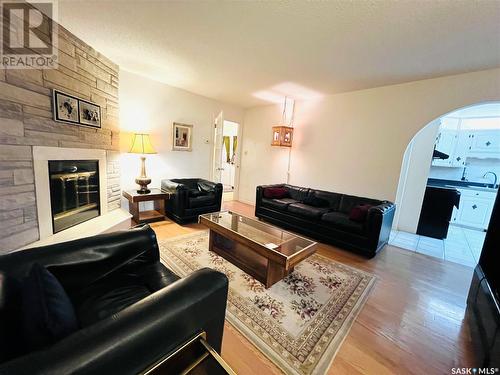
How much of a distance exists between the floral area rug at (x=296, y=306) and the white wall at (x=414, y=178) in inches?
93.0

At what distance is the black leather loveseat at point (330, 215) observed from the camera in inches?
108

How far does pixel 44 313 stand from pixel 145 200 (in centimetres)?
292

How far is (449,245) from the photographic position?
11.3 feet

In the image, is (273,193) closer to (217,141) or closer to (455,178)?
(217,141)

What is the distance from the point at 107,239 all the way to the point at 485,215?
255 inches

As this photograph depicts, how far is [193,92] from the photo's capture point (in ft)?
14.4

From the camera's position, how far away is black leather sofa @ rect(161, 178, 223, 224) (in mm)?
3482

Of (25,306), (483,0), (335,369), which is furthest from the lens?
(483,0)

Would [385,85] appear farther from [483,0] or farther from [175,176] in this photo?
[175,176]

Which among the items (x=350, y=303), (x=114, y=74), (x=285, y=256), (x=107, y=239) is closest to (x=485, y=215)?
(x=350, y=303)

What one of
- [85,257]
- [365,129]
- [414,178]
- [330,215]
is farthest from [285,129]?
[85,257]

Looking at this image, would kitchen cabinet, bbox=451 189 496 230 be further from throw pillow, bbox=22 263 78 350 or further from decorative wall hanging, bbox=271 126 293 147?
throw pillow, bbox=22 263 78 350

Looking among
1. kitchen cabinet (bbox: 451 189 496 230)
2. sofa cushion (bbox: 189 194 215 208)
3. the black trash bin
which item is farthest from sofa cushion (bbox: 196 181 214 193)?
kitchen cabinet (bbox: 451 189 496 230)

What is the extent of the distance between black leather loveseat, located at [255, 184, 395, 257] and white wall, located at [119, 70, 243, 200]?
183 cm
